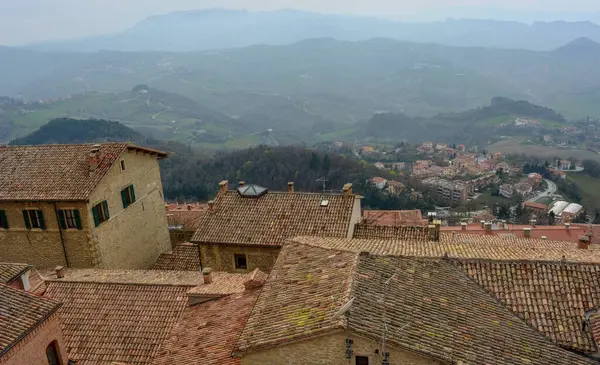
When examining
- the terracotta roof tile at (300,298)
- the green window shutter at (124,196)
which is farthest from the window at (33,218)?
the terracotta roof tile at (300,298)

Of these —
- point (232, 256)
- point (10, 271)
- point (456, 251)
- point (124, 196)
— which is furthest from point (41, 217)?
point (456, 251)

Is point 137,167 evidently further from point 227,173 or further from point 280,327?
point 227,173

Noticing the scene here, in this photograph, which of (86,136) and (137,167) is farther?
(86,136)

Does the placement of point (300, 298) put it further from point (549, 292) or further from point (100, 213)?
point (100, 213)

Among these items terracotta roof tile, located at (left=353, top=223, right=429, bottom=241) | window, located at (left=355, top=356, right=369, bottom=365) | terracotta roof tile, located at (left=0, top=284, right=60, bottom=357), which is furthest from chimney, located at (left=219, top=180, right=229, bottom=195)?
window, located at (left=355, top=356, right=369, bottom=365)

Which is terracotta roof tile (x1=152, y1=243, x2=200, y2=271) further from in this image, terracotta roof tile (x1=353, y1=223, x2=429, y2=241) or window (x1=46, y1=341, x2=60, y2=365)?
window (x1=46, y1=341, x2=60, y2=365)

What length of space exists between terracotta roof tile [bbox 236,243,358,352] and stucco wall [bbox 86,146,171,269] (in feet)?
52.4

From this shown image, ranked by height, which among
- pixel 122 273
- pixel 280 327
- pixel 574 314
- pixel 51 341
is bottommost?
pixel 122 273

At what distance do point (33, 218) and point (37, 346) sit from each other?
1426cm

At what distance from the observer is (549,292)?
13352 mm

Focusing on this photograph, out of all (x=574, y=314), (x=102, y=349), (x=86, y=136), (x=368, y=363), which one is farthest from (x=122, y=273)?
(x=86, y=136)

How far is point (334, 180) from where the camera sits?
324ft

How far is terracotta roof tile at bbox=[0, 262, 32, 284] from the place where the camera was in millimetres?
16953

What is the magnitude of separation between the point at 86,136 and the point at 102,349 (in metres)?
134
